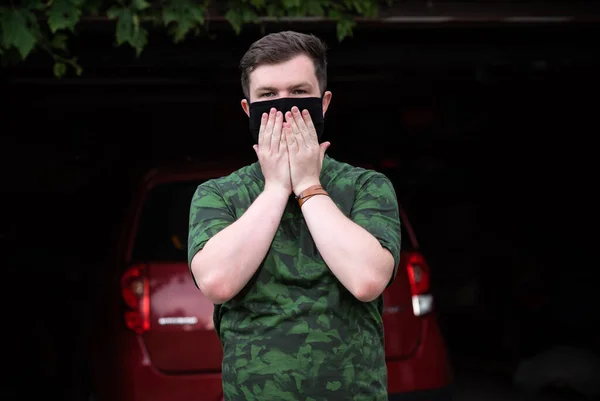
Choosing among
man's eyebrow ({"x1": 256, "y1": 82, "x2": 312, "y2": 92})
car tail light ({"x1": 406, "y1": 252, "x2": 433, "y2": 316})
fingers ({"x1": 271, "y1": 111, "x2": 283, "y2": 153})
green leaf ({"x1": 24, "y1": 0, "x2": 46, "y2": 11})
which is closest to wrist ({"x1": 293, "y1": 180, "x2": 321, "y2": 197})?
fingers ({"x1": 271, "y1": 111, "x2": 283, "y2": 153})

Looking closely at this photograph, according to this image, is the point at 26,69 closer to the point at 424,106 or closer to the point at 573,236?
the point at 424,106

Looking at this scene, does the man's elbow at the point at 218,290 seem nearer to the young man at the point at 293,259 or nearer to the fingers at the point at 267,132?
the young man at the point at 293,259

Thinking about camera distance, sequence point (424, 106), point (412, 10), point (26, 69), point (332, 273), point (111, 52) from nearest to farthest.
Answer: point (332, 273)
point (412, 10)
point (111, 52)
point (26, 69)
point (424, 106)

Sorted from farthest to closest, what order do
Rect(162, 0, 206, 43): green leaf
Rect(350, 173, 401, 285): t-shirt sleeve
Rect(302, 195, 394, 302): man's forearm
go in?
Rect(162, 0, 206, 43): green leaf → Rect(350, 173, 401, 285): t-shirt sleeve → Rect(302, 195, 394, 302): man's forearm

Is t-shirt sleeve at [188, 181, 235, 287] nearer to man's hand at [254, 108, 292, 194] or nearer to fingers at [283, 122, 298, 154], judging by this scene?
man's hand at [254, 108, 292, 194]

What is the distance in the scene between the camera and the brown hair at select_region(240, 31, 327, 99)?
7.88ft

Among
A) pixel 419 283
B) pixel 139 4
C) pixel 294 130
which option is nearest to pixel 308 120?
pixel 294 130

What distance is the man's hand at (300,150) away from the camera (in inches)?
93.3

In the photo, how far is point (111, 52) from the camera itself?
24.9 ft

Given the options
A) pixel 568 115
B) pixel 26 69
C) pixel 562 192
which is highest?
pixel 26 69

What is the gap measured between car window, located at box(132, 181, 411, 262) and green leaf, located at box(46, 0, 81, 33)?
3.64 ft

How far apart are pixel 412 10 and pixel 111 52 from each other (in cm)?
271

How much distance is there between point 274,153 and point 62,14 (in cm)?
327

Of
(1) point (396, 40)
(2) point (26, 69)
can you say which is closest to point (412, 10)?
(1) point (396, 40)
